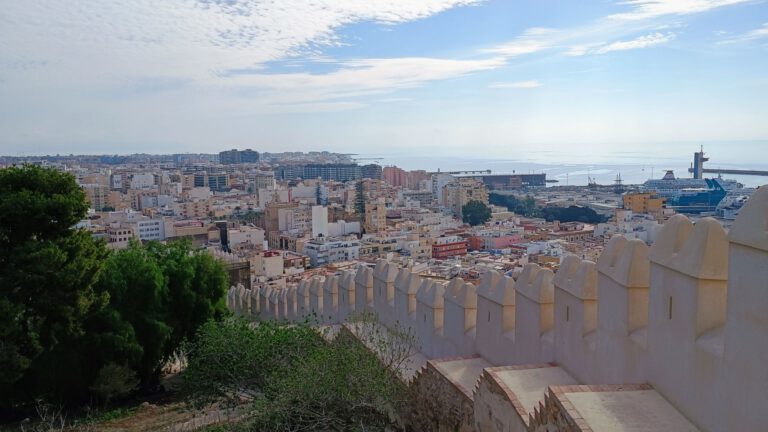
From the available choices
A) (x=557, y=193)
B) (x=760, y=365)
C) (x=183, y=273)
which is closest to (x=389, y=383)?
(x=760, y=365)

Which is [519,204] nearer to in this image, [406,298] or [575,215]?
[575,215]

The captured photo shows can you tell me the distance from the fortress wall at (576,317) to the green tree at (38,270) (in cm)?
645

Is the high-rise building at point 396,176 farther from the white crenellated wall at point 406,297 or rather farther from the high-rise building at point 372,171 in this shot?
the white crenellated wall at point 406,297

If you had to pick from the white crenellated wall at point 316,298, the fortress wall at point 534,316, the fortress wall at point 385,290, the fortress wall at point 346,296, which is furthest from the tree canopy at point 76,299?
the fortress wall at point 534,316

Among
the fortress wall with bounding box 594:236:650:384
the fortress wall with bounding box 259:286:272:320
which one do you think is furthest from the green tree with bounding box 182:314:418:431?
the fortress wall with bounding box 259:286:272:320

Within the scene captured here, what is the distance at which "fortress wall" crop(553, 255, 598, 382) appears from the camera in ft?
16.6

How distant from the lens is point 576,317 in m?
5.18

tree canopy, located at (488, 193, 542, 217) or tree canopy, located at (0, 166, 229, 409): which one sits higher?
tree canopy, located at (0, 166, 229, 409)

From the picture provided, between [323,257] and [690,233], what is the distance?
46.0 m

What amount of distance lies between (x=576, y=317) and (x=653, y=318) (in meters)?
0.93

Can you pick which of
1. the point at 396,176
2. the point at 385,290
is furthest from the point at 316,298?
the point at 396,176

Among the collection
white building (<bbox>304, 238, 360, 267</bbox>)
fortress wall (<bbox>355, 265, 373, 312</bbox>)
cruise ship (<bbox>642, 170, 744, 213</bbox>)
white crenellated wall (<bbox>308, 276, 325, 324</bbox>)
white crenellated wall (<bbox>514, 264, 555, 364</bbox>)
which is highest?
white crenellated wall (<bbox>514, 264, 555, 364</bbox>)

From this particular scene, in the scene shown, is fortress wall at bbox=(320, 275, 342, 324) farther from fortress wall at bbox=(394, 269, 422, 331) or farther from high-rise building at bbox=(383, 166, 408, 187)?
high-rise building at bbox=(383, 166, 408, 187)

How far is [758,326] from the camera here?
3289mm
